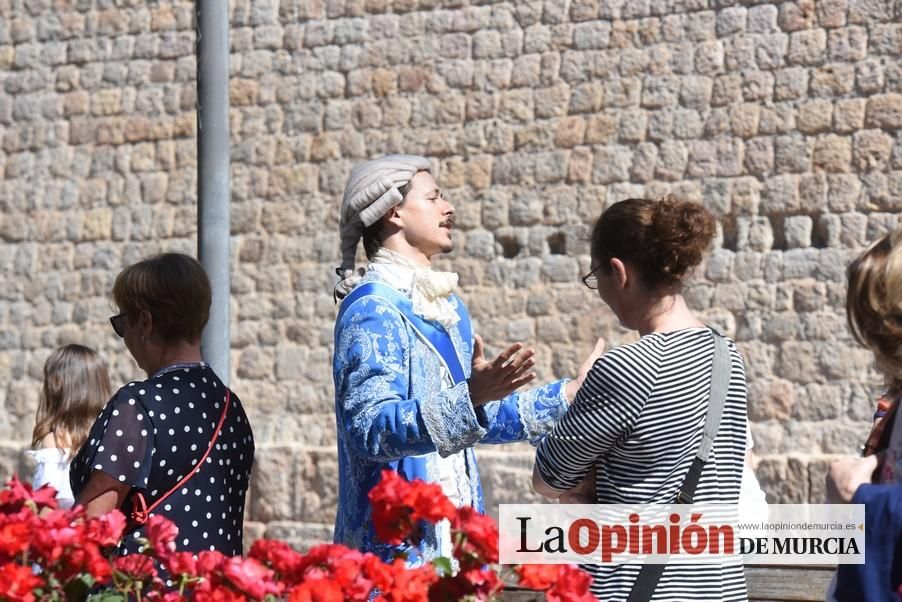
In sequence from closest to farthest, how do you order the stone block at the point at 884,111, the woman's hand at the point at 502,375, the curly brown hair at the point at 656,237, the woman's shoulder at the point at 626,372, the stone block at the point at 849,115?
1. the woman's shoulder at the point at 626,372
2. the curly brown hair at the point at 656,237
3. the woman's hand at the point at 502,375
4. the stone block at the point at 884,111
5. the stone block at the point at 849,115

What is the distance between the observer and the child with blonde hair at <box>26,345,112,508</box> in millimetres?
4629

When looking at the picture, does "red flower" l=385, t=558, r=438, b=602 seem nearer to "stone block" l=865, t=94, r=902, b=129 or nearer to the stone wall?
the stone wall

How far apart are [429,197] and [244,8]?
6.89 m

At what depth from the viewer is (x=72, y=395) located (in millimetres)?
4637

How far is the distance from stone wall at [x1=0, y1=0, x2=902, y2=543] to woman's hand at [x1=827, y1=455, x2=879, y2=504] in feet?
18.2

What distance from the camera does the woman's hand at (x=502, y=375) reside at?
2.94 meters

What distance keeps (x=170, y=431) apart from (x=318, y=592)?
956 mm

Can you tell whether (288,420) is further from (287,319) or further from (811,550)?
(811,550)

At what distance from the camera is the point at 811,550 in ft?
9.41

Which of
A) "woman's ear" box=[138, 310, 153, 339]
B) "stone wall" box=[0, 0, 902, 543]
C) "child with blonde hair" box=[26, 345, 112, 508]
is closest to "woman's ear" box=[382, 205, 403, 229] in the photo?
"woman's ear" box=[138, 310, 153, 339]

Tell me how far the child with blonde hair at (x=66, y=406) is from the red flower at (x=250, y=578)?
7.69ft

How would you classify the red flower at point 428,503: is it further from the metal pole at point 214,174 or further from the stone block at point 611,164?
the stone block at point 611,164

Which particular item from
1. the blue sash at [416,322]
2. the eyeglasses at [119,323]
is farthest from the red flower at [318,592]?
the eyeglasses at [119,323]

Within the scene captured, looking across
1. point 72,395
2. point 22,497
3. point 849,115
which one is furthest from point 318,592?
point 849,115
